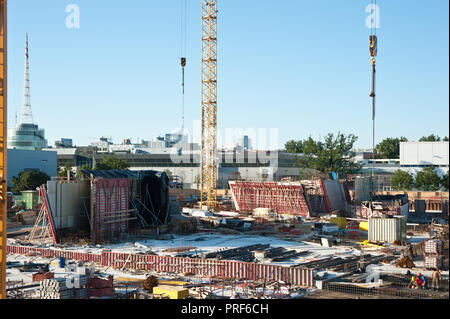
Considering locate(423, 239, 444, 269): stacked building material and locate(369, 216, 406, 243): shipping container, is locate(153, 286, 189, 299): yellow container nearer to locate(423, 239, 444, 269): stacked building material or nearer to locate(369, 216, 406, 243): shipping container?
locate(423, 239, 444, 269): stacked building material

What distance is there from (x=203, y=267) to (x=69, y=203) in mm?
12446

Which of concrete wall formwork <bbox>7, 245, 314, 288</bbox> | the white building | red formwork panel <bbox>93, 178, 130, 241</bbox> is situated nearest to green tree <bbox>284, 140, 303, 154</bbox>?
the white building

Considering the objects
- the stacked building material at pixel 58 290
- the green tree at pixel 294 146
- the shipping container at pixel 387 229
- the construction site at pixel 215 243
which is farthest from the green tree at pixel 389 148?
the stacked building material at pixel 58 290

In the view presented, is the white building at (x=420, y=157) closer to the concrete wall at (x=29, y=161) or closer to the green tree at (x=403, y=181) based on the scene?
the green tree at (x=403, y=181)

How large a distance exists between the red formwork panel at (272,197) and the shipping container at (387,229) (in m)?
13.9

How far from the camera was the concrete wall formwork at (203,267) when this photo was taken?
1907cm

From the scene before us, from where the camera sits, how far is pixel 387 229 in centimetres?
2966

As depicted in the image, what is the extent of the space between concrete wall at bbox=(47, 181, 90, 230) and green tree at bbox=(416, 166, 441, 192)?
139 feet

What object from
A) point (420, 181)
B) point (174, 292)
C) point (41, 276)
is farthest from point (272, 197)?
point (174, 292)

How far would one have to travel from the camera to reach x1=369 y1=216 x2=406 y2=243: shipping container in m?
29.5

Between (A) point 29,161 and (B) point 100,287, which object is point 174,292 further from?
(A) point 29,161

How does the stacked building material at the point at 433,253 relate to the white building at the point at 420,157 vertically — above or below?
below

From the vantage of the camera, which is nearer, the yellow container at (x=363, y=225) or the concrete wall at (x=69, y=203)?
the concrete wall at (x=69, y=203)
